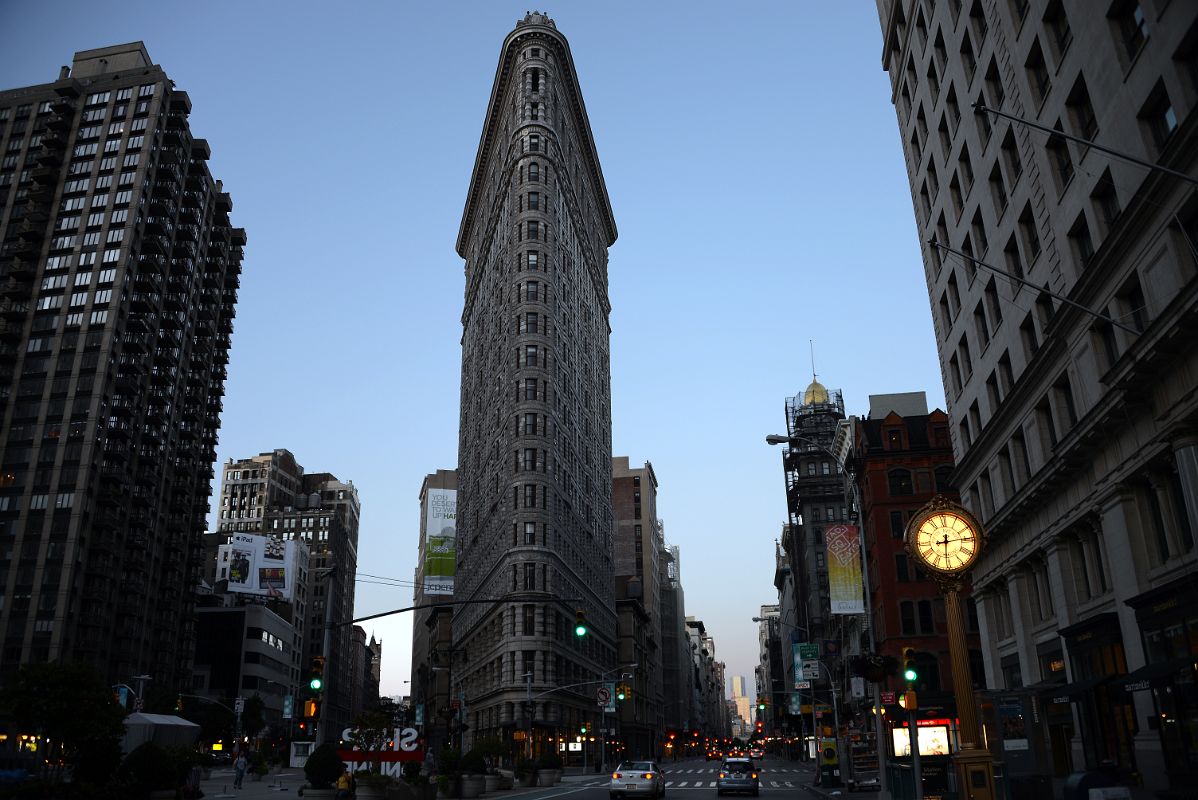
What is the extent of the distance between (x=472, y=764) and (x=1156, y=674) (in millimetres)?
31287

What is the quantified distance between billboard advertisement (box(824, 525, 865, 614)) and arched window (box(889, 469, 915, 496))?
23.8 metres

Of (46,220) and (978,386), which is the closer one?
(978,386)

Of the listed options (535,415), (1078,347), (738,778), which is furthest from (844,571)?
(535,415)

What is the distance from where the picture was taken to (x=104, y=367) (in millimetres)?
109000

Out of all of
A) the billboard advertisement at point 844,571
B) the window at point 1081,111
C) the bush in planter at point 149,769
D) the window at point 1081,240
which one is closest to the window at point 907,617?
the billboard advertisement at point 844,571

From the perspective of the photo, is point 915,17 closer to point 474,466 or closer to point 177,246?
point 474,466

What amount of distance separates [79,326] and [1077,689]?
374 feet

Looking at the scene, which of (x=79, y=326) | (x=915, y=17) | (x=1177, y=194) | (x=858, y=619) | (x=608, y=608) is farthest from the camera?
(x=608, y=608)

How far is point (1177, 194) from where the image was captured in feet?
77.2

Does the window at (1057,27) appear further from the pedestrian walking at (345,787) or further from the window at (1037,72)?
the pedestrian walking at (345,787)

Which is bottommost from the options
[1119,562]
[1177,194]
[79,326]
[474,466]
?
[1119,562]

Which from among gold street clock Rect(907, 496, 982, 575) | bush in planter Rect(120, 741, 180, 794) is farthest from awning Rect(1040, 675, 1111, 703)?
bush in planter Rect(120, 741, 180, 794)

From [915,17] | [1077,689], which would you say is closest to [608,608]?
[915,17]

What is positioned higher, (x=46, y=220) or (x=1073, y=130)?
(x=46, y=220)
